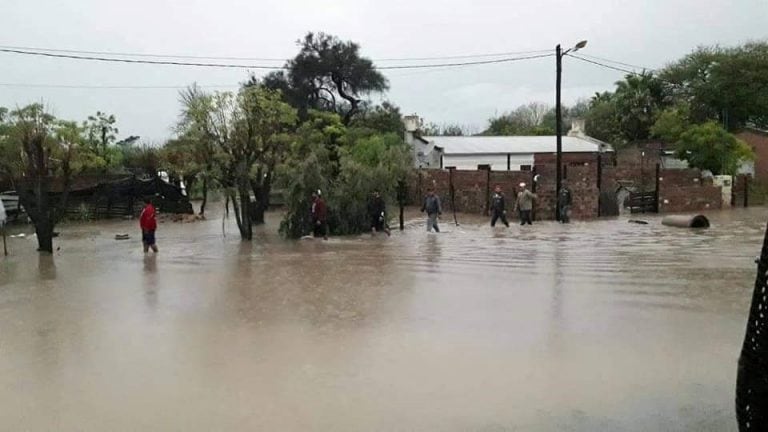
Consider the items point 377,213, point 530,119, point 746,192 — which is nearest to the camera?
point 377,213

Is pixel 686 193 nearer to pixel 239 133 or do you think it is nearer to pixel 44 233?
pixel 239 133

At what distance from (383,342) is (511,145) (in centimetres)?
4446

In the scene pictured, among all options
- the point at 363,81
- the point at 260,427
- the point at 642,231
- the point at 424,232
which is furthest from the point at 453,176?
the point at 260,427

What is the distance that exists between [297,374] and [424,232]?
698 inches

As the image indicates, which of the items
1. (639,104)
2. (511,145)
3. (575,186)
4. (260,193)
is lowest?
(260,193)

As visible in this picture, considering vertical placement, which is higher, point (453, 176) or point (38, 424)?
point (453, 176)

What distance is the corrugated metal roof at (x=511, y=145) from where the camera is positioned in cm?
5072

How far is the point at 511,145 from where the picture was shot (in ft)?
172

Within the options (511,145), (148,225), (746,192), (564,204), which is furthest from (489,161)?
(148,225)

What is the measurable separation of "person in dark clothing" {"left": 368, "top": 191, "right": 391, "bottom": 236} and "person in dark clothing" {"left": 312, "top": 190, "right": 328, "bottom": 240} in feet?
5.09

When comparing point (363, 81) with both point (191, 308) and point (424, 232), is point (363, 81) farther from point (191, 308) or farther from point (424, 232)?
point (191, 308)

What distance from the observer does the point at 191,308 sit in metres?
11.9

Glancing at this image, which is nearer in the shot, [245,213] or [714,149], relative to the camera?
[245,213]

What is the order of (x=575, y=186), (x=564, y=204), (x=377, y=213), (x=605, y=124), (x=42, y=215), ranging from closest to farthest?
(x=42, y=215)
(x=377, y=213)
(x=564, y=204)
(x=575, y=186)
(x=605, y=124)
